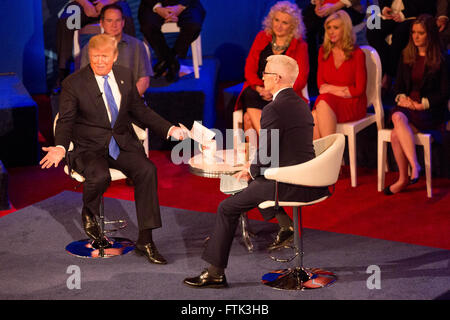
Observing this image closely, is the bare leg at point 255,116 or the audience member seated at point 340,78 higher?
the audience member seated at point 340,78

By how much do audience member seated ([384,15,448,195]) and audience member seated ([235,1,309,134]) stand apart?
0.85 meters

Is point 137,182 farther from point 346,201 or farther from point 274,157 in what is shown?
point 346,201

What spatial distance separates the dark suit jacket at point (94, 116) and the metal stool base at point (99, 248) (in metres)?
0.60

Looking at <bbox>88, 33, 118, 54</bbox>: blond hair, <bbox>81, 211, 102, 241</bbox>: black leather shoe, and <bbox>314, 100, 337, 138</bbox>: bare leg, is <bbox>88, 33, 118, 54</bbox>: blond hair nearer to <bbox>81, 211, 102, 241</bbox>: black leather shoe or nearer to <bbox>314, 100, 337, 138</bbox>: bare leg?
<bbox>81, 211, 102, 241</bbox>: black leather shoe

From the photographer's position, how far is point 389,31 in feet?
21.6

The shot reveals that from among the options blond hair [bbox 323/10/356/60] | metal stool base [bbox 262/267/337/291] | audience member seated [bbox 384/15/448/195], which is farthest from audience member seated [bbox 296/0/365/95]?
metal stool base [bbox 262/267/337/291]

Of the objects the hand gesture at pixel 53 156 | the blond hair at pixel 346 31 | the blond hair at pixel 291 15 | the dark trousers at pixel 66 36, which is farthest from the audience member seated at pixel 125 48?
the hand gesture at pixel 53 156

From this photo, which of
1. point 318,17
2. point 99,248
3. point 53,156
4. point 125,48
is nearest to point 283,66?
point 53,156

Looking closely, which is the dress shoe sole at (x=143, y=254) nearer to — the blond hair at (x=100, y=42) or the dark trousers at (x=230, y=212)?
the dark trousers at (x=230, y=212)

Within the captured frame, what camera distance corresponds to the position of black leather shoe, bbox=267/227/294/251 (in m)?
4.45

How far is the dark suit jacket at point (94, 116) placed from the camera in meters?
4.40

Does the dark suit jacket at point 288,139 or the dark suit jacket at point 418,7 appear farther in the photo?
the dark suit jacket at point 418,7

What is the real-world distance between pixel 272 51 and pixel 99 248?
8.09 feet
